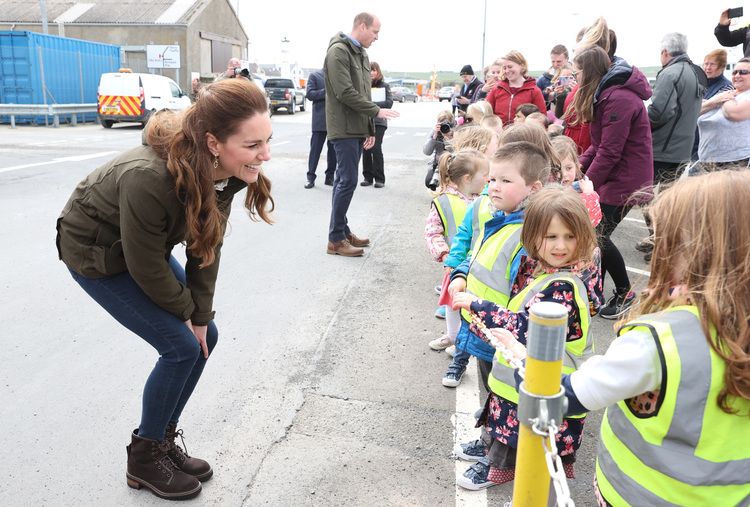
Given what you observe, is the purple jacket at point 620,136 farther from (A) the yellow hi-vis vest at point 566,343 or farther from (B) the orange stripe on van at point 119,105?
(B) the orange stripe on van at point 119,105

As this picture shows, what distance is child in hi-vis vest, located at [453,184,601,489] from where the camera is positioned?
8.09 feet

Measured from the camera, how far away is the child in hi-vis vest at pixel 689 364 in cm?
153

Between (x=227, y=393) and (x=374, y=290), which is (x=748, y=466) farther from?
(x=374, y=290)

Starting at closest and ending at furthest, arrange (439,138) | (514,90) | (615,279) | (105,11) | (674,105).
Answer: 1. (615,279)
2. (674,105)
3. (514,90)
4. (439,138)
5. (105,11)

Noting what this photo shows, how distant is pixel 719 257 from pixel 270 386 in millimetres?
2673

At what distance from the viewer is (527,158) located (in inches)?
119

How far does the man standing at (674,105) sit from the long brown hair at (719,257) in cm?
411

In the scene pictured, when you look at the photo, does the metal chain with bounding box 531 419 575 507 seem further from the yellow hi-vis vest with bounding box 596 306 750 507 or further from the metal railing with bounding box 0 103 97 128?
the metal railing with bounding box 0 103 97 128

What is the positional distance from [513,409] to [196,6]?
4349cm

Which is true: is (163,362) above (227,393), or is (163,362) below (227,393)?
above

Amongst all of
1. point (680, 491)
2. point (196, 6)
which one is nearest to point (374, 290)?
point (680, 491)

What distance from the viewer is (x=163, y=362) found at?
8.56 ft

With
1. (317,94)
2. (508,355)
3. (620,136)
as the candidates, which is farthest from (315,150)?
(508,355)

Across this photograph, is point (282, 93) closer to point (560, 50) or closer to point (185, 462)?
point (560, 50)
